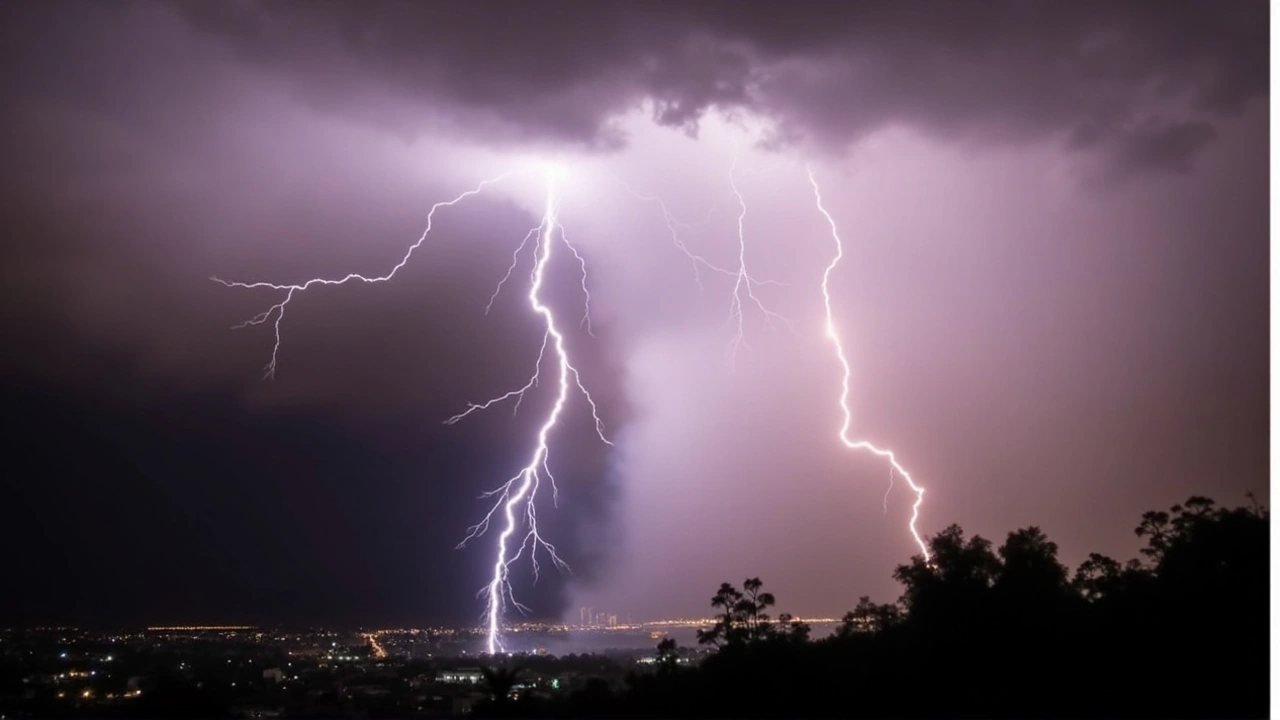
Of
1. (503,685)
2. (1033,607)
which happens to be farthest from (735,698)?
(1033,607)

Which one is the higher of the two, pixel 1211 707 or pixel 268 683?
pixel 1211 707

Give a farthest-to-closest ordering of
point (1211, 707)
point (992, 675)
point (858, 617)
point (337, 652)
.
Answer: point (337, 652)
point (858, 617)
point (992, 675)
point (1211, 707)

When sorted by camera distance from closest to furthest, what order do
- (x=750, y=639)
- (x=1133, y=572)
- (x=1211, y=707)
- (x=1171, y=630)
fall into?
1. (x=1211, y=707)
2. (x=1171, y=630)
3. (x=1133, y=572)
4. (x=750, y=639)

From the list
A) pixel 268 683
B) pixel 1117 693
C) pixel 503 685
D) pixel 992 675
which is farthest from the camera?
pixel 268 683

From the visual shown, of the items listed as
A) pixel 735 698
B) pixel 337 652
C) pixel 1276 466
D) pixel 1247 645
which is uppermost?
pixel 1276 466

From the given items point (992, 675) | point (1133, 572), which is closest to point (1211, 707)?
point (992, 675)

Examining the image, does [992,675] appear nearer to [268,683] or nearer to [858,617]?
[858,617]

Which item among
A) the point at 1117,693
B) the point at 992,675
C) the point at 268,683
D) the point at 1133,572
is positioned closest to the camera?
the point at 1117,693

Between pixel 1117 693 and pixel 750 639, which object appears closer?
pixel 1117 693

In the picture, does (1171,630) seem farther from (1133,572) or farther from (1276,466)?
(1276,466)

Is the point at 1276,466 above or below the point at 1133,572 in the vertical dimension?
above
